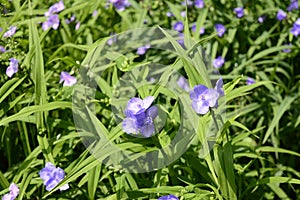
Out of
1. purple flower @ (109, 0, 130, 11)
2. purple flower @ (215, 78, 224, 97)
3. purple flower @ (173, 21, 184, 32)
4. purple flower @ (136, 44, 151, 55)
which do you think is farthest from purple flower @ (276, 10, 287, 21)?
purple flower @ (215, 78, 224, 97)

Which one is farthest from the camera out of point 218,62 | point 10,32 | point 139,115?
point 218,62

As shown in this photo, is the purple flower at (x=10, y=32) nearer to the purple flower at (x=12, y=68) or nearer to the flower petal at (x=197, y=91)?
the purple flower at (x=12, y=68)

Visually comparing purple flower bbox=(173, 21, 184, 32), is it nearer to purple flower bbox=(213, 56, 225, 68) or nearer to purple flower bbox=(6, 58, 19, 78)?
purple flower bbox=(213, 56, 225, 68)

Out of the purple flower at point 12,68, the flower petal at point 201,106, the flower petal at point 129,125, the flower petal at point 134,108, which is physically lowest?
the flower petal at point 201,106

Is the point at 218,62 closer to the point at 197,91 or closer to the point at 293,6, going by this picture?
the point at 293,6

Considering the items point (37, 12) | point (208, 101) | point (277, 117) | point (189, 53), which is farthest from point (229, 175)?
point (37, 12)

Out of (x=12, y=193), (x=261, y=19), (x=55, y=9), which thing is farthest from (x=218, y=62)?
(x=12, y=193)

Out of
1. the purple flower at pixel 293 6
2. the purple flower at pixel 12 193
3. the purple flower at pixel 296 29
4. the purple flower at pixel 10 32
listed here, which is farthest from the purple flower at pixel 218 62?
the purple flower at pixel 12 193
